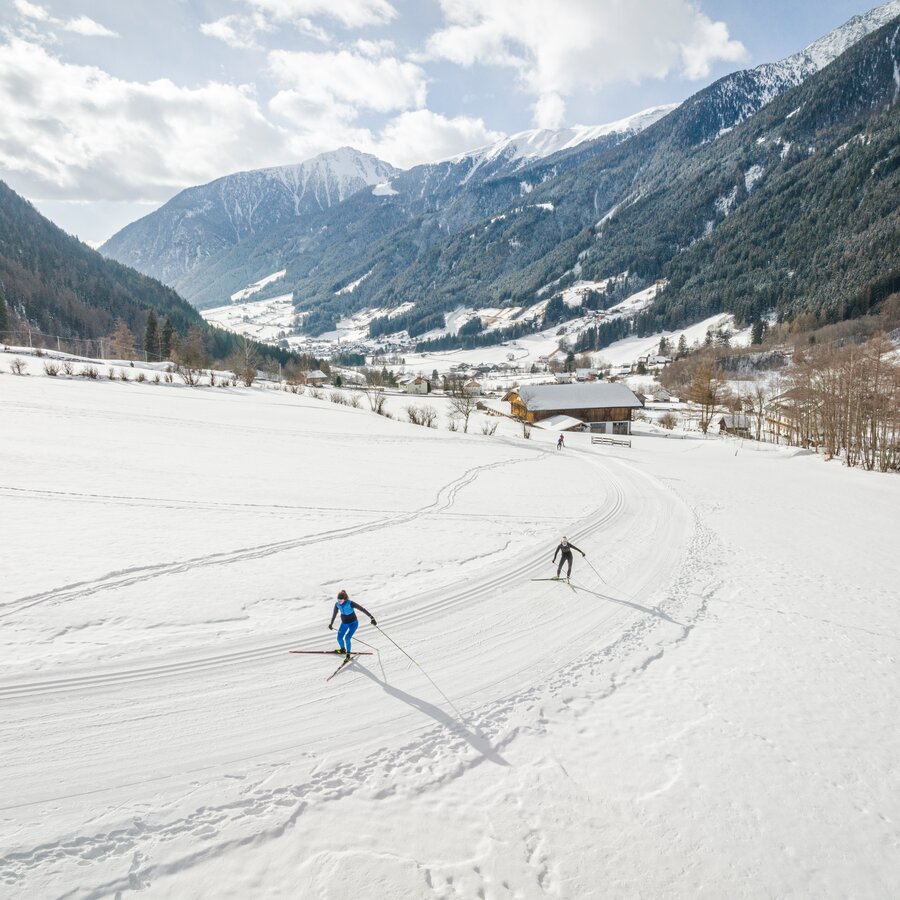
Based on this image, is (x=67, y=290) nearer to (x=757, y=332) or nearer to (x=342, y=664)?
(x=342, y=664)

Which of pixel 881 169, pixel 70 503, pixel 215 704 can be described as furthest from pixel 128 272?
pixel 881 169

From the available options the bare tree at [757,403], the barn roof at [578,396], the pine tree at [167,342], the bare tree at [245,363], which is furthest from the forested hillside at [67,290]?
the bare tree at [757,403]

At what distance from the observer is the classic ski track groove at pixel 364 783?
575cm

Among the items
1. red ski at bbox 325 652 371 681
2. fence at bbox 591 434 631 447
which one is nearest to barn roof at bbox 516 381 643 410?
fence at bbox 591 434 631 447

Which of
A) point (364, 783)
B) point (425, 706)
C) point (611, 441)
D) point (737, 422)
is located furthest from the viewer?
point (737, 422)

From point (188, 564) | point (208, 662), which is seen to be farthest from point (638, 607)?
point (188, 564)

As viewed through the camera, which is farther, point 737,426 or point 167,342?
point 167,342

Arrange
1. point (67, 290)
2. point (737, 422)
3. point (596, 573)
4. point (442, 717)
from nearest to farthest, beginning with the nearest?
point (442, 717)
point (596, 573)
point (737, 422)
point (67, 290)

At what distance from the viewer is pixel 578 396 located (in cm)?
7450

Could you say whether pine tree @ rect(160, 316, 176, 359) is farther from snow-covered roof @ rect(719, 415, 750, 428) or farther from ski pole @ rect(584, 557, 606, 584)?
snow-covered roof @ rect(719, 415, 750, 428)

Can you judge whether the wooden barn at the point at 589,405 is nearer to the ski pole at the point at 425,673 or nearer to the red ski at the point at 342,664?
the ski pole at the point at 425,673

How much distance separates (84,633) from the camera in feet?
33.7

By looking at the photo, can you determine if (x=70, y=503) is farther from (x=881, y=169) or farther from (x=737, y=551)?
(x=881, y=169)

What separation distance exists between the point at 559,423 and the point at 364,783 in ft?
217
